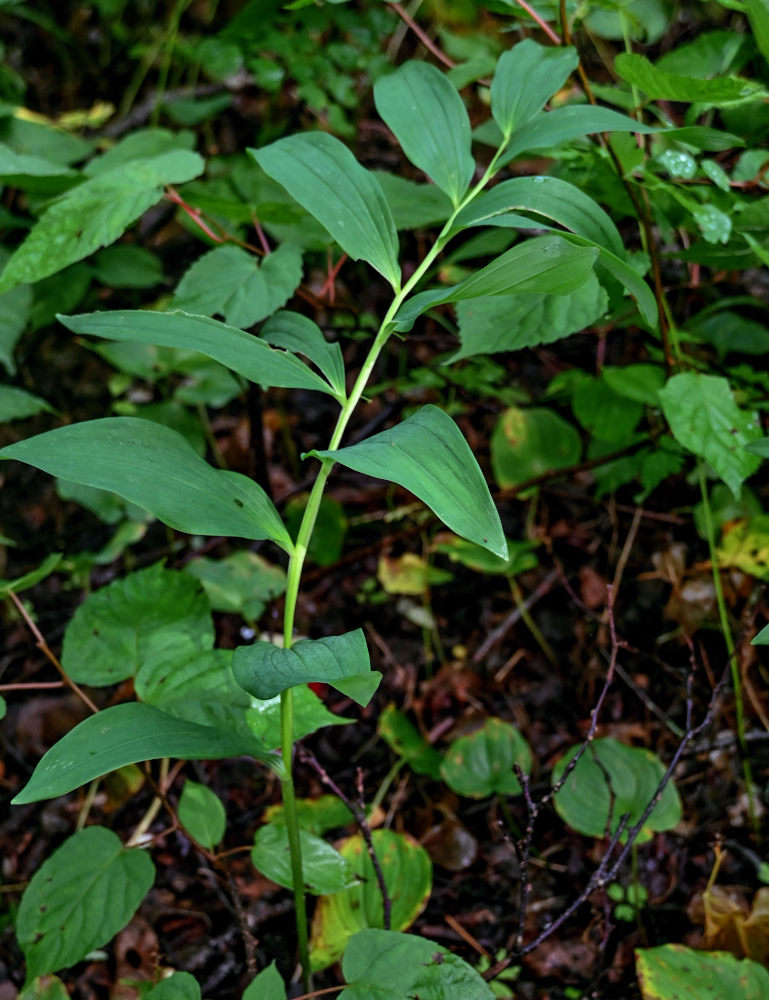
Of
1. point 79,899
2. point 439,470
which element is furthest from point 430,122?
point 79,899

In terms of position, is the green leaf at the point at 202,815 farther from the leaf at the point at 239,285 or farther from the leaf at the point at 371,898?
the leaf at the point at 239,285

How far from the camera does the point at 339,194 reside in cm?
111

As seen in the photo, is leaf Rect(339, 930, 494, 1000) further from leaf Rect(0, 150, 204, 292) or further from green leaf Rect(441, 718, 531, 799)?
leaf Rect(0, 150, 204, 292)

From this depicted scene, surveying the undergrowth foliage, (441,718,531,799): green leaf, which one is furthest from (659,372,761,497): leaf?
(441,718,531,799): green leaf

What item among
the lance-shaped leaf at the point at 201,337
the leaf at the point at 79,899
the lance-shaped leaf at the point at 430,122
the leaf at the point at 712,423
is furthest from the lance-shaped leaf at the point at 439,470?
the leaf at the point at 79,899

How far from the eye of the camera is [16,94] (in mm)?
2613

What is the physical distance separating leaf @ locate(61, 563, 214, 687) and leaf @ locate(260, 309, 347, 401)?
496 mm

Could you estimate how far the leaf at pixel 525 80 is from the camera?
48.7 inches

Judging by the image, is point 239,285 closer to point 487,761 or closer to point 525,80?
point 525,80

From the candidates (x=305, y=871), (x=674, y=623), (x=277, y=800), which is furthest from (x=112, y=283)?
(x=674, y=623)

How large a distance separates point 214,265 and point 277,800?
43.5 inches

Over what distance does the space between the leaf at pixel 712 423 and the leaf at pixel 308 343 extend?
635 millimetres

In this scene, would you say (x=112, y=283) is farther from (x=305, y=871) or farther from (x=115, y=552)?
(x=305, y=871)

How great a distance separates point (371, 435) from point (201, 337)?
61cm
